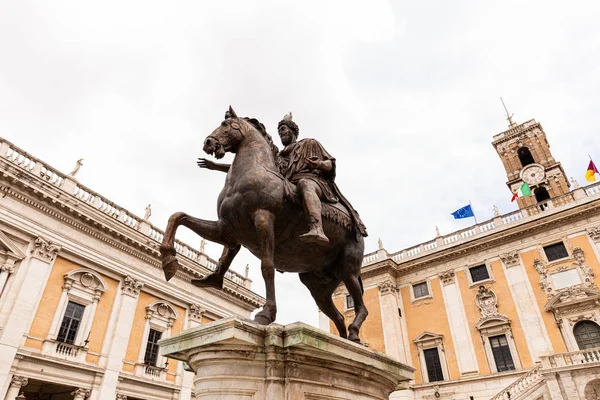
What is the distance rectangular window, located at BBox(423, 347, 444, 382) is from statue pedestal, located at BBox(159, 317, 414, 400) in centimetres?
2352

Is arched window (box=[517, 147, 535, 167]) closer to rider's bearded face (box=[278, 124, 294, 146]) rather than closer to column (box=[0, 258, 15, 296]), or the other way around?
rider's bearded face (box=[278, 124, 294, 146])

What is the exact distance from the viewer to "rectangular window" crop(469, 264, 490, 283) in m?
24.0

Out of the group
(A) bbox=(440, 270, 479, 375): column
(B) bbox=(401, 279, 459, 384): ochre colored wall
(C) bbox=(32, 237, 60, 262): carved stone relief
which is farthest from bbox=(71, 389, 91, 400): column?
(A) bbox=(440, 270, 479, 375): column

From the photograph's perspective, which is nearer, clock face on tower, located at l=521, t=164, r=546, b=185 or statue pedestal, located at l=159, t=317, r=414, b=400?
statue pedestal, located at l=159, t=317, r=414, b=400

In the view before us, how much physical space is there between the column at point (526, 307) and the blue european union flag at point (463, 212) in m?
4.61

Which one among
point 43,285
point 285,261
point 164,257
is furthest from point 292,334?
point 43,285

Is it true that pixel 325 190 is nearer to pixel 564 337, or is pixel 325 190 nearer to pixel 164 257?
pixel 164 257

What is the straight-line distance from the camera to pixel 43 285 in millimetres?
14828

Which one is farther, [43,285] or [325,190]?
[43,285]

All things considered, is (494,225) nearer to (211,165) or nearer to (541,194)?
(541,194)

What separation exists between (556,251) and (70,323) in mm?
26667

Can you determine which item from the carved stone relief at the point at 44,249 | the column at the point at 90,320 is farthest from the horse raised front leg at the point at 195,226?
the column at the point at 90,320

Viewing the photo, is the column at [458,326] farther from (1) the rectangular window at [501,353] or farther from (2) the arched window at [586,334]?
(2) the arched window at [586,334]

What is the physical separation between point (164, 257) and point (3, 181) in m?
15.2
